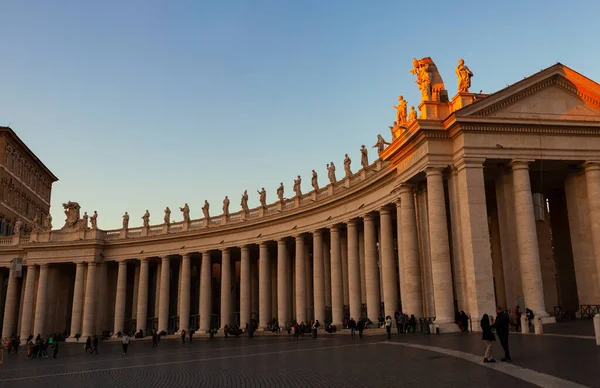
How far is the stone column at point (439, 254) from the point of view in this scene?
119 feet

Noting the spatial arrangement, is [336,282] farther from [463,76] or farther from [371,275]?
[463,76]

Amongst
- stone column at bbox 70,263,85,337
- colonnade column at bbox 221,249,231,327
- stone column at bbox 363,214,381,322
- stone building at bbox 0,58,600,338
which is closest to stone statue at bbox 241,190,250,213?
stone building at bbox 0,58,600,338

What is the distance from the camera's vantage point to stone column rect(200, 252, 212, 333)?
68400 millimetres

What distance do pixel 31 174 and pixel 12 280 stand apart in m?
33.6

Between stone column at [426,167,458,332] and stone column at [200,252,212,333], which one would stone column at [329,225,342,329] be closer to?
stone column at [426,167,458,332]

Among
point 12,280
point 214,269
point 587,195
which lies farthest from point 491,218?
point 12,280

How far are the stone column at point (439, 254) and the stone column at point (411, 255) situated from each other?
163 inches

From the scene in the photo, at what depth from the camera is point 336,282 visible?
182ft

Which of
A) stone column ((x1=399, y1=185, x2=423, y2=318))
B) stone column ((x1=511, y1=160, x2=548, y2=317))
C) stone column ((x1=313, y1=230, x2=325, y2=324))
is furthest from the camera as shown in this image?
stone column ((x1=313, y1=230, x2=325, y2=324))

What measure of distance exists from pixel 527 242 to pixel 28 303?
2654 inches

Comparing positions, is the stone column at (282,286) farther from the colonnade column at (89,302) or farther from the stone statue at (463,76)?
the stone statue at (463,76)

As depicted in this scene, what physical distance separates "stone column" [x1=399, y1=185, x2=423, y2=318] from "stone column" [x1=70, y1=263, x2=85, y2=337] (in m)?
50.8

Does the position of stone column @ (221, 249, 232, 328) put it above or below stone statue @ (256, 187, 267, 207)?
below

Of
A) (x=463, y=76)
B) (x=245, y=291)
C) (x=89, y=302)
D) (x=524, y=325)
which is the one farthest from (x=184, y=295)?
(x=524, y=325)
